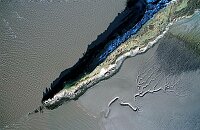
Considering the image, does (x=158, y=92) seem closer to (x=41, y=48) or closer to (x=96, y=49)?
(x=96, y=49)

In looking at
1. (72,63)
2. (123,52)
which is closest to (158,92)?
(123,52)

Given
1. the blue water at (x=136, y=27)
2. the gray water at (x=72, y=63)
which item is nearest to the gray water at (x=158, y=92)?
the gray water at (x=72, y=63)

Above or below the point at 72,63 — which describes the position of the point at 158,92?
below

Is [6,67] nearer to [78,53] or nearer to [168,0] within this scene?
[78,53]

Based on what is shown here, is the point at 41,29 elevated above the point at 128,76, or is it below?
above

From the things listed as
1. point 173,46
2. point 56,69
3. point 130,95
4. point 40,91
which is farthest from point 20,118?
point 173,46

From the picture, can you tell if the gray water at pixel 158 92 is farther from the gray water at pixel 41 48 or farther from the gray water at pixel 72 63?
the gray water at pixel 41 48
